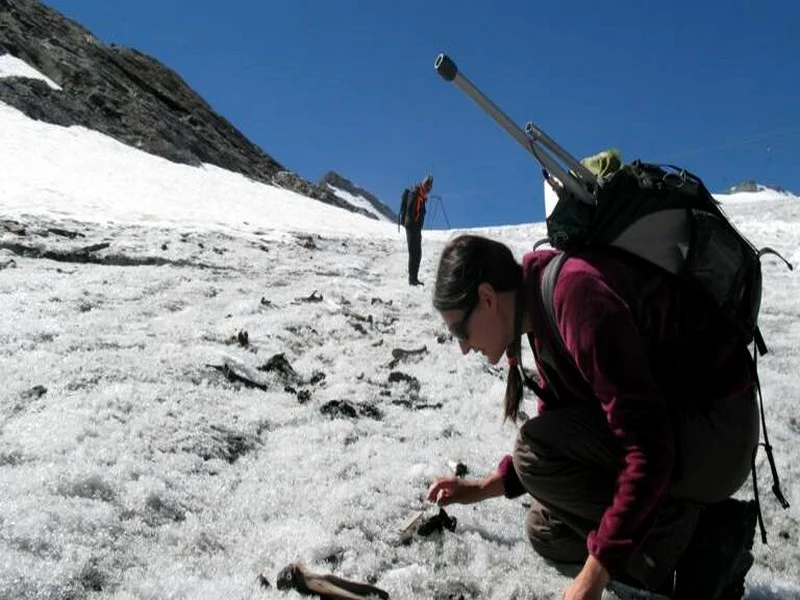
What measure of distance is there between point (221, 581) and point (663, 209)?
8.01 feet

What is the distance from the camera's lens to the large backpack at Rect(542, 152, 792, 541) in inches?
110

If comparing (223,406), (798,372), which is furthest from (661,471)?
(798,372)

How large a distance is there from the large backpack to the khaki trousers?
402mm

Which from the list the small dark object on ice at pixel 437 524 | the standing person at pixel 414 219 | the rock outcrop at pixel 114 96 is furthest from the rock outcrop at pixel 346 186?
the small dark object on ice at pixel 437 524

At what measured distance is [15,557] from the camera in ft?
10.2

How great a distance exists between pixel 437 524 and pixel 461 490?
325 millimetres

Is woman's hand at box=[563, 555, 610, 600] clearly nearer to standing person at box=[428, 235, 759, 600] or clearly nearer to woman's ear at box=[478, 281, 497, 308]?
standing person at box=[428, 235, 759, 600]

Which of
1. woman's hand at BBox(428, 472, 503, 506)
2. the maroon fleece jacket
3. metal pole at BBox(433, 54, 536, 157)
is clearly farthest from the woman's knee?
metal pole at BBox(433, 54, 536, 157)

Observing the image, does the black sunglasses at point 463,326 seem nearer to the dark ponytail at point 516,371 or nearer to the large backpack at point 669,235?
the dark ponytail at point 516,371

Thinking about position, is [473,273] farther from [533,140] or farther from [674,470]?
[674,470]

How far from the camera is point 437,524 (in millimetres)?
3977

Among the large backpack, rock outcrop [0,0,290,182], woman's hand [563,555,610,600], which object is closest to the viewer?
woman's hand [563,555,610,600]

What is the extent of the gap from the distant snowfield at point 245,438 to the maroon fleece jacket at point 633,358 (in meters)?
1.10

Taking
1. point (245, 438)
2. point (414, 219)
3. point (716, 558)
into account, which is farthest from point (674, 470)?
point (414, 219)
